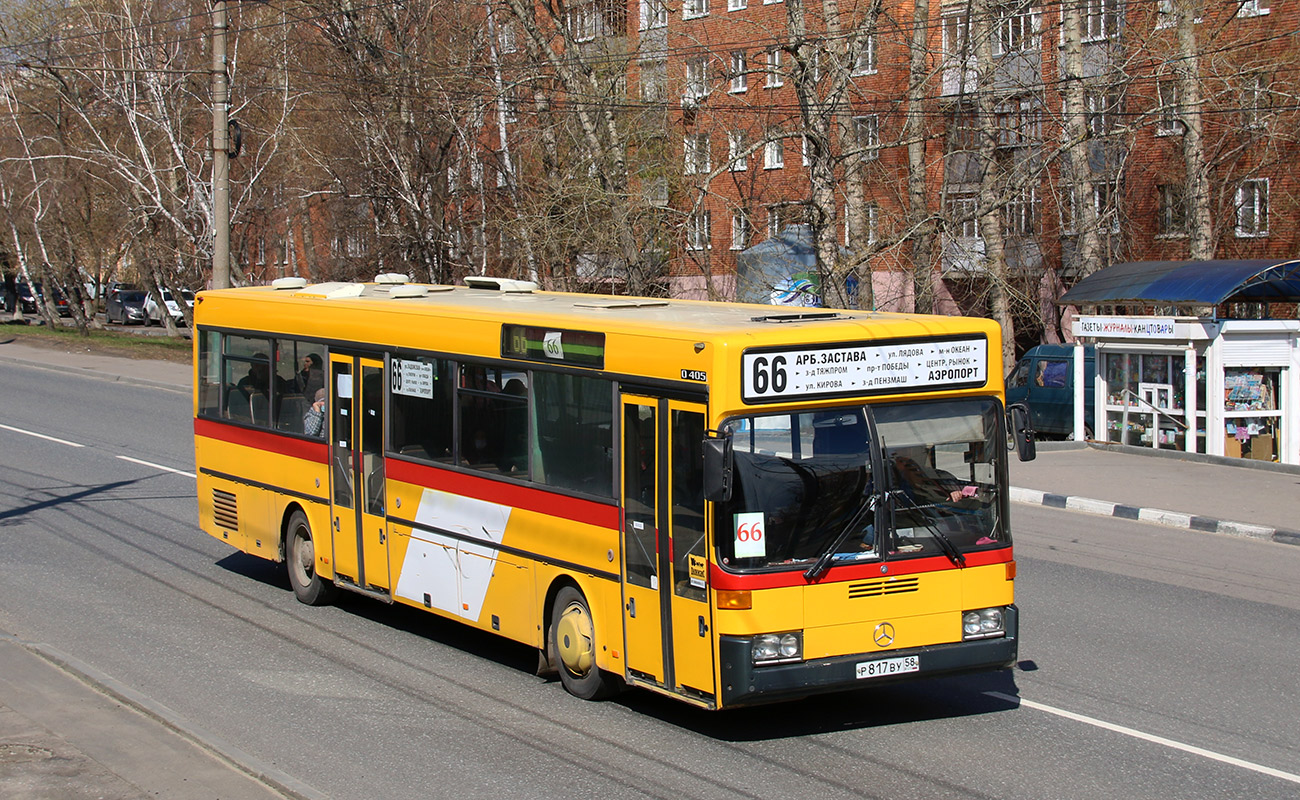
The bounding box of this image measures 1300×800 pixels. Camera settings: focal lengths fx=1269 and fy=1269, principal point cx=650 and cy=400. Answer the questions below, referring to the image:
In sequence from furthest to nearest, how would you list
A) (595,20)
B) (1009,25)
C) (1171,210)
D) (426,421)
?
(1171,210), (595,20), (1009,25), (426,421)

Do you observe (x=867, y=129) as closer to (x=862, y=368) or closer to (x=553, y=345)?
(x=553, y=345)

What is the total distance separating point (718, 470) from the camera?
21.3 ft

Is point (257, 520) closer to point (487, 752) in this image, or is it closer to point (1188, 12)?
point (487, 752)

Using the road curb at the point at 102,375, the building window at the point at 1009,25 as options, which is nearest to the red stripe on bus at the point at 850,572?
the building window at the point at 1009,25

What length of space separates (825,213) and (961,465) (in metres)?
17.8

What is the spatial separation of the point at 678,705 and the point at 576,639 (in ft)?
2.49

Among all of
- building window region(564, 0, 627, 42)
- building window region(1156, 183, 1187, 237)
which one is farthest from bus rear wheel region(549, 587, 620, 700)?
building window region(1156, 183, 1187, 237)

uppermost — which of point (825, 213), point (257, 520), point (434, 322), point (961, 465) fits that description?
point (825, 213)

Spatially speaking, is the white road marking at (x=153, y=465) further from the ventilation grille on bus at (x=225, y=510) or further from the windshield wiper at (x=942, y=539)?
the windshield wiper at (x=942, y=539)

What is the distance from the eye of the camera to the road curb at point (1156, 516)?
14.2m

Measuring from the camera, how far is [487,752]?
7.00 metres

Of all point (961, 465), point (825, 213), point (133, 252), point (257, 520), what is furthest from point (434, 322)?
point (133, 252)

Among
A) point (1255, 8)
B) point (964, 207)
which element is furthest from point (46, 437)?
point (1255, 8)

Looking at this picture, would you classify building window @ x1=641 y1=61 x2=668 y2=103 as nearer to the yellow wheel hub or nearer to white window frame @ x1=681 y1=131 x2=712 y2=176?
white window frame @ x1=681 y1=131 x2=712 y2=176
